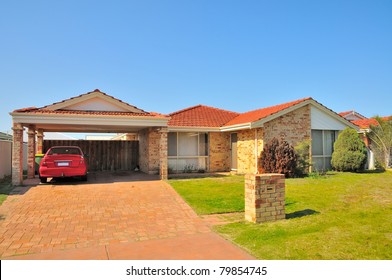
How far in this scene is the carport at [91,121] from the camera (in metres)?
11.2

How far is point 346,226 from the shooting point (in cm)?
542

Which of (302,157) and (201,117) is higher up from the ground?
(201,117)

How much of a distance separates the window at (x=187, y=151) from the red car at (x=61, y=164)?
5556 millimetres

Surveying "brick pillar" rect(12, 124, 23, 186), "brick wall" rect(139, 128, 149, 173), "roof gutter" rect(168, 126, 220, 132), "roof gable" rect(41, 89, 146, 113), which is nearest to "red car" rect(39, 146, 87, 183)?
"brick pillar" rect(12, 124, 23, 186)

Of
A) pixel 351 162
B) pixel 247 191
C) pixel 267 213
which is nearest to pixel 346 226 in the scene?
pixel 267 213

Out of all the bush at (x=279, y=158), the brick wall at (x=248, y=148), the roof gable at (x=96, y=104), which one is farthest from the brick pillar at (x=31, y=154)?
the bush at (x=279, y=158)

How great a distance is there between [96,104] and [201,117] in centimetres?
670

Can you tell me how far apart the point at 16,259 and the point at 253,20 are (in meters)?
11.0

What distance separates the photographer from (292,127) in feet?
49.0

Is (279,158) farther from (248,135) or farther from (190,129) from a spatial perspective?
(190,129)

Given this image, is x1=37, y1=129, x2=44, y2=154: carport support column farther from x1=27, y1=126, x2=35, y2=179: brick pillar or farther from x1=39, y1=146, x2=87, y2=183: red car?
x1=39, y1=146, x2=87, y2=183: red car

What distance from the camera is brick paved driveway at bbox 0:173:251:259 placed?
4359 millimetres

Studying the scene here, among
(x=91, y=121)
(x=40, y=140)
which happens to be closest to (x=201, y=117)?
(x=91, y=121)

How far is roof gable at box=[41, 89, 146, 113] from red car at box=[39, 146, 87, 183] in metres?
3.22
